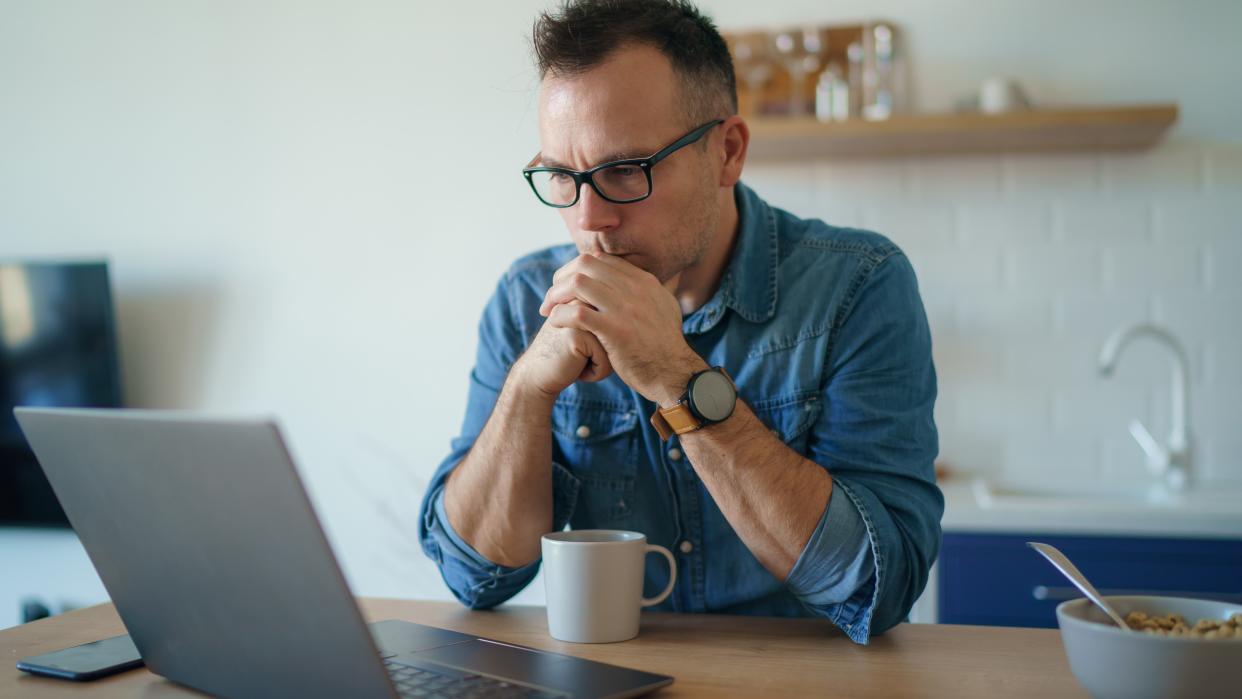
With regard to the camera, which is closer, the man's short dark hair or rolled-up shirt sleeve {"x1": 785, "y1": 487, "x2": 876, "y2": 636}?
rolled-up shirt sleeve {"x1": 785, "y1": 487, "x2": 876, "y2": 636}

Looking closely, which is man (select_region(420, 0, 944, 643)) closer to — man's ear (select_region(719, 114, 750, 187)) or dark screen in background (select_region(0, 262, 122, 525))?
man's ear (select_region(719, 114, 750, 187))

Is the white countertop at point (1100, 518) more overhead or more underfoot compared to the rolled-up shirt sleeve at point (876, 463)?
more underfoot

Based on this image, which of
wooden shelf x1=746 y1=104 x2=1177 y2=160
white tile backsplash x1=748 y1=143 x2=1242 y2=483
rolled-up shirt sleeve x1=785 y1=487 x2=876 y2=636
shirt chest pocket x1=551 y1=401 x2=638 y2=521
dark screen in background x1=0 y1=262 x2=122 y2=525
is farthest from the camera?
dark screen in background x1=0 y1=262 x2=122 y2=525

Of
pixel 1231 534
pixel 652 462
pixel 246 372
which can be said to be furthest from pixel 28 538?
pixel 1231 534

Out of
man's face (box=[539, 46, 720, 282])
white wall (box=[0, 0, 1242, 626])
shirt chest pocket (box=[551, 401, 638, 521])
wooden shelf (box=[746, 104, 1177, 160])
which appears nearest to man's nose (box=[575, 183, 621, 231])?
Result: man's face (box=[539, 46, 720, 282])

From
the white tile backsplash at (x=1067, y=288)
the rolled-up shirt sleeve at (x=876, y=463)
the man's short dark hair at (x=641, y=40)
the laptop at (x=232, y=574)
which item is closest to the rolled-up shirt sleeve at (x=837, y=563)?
the rolled-up shirt sleeve at (x=876, y=463)

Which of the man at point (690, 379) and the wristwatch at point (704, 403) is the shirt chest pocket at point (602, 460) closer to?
the man at point (690, 379)

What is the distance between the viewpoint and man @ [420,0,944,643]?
44.9 inches

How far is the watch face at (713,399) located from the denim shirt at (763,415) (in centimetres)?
15

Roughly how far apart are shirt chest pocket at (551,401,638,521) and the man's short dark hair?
1.33 ft

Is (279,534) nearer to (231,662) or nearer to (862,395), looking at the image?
(231,662)

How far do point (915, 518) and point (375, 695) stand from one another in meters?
0.67

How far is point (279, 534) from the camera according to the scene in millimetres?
702

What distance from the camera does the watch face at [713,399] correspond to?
3.71 feet
